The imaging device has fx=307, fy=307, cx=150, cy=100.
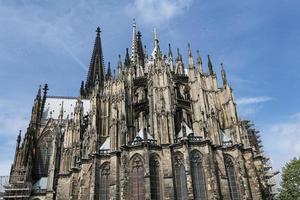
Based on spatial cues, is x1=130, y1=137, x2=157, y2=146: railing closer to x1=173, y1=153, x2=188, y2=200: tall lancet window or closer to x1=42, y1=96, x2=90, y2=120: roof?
x1=173, y1=153, x2=188, y2=200: tall lancet window

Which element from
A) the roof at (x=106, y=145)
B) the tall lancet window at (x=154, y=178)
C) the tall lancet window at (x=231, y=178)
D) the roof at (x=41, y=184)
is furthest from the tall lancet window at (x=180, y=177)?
the roof at (x=41, y=184)

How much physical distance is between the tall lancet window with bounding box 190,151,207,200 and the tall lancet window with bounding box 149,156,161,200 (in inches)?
104

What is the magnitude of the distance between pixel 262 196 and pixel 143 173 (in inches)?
401

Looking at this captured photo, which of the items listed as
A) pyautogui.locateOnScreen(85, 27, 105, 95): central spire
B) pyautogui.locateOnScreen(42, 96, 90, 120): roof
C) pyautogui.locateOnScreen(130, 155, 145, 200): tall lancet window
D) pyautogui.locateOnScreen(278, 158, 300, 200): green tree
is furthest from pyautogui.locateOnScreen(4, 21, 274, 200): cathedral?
pyautogui.locateOnScreen(85, 27, 105, 95): central spire

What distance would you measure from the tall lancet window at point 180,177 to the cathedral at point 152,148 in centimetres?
7

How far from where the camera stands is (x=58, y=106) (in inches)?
1763

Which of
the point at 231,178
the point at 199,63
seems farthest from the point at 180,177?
the point at 199,63

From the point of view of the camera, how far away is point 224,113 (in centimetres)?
2948

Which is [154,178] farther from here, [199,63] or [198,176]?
[199,63]

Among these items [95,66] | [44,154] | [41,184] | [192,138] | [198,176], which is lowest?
[198,176]

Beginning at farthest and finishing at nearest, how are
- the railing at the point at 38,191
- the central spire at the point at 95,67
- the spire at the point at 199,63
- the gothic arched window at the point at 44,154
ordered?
the central spire at the point at 95,67
the gothic arched window at the point at 44,154
the railing at the point at 38,191
the spire at the point at 199,63

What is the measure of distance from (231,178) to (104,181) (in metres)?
10.1

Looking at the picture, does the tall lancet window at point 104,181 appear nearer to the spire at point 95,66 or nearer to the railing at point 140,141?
the railing at point 140,141

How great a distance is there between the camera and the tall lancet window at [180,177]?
73.3ft
